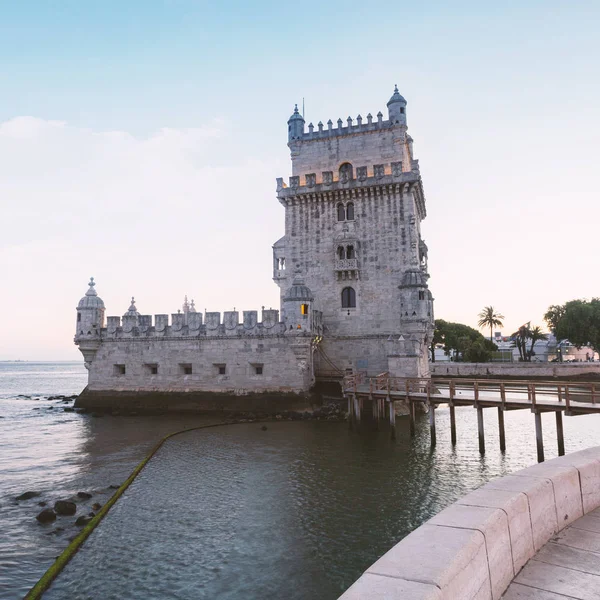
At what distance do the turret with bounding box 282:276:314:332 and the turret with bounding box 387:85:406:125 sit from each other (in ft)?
45.0

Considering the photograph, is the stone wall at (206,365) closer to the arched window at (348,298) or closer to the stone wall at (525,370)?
the arched window at (348,298)

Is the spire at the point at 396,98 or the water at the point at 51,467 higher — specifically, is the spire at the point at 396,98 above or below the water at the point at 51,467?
above

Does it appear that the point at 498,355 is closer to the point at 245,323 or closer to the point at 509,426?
the point at 509,426

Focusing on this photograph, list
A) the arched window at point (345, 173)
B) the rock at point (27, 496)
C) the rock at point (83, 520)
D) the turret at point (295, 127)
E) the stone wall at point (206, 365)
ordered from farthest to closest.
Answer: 1. the turret at point (295, 127)
2. the arched window at point (345, 173)
3. the stone wall at point (206, 365)
4. the rock at point (27, 496)
5. the rock at point (83, 520)

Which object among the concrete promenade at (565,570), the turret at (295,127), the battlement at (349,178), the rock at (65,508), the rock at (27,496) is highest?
the turret at (295,127)

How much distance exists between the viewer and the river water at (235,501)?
965 centimetres

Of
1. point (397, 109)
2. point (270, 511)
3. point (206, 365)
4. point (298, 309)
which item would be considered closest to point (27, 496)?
point (270, 511)

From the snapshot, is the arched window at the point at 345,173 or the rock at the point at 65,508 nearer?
the rock at the point at 65,508

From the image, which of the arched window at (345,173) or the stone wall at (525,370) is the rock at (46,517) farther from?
the stone wall at (525,370)

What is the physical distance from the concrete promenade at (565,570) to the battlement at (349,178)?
28.3m

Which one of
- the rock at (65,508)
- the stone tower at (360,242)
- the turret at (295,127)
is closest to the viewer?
the rock at (65,508)

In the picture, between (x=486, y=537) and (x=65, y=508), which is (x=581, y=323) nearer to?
(x=65, y=508)

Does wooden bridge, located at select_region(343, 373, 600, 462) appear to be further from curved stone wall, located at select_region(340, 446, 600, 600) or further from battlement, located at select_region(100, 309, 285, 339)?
curved stone wall, located at select_region(340, 446, 600, 600)

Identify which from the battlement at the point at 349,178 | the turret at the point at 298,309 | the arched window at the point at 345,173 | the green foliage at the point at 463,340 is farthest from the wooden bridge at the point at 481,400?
the green foliage at the point at 463,340
